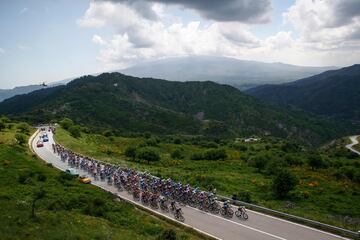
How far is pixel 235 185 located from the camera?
38.2 metres

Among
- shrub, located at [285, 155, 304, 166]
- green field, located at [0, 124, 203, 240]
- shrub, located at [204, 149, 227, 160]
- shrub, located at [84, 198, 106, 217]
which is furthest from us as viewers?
shrub, located at [204, 149, 227, 160]

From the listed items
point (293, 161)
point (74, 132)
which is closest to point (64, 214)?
point (293, 161)

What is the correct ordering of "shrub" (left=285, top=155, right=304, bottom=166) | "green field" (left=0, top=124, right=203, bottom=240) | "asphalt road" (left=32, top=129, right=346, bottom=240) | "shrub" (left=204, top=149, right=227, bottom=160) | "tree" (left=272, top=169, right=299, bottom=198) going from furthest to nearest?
"shrub" (left=204, top=149, right=227, bottom=160) → "shrub" (left=285, top=155, right=304, bottom=166) → "tree" (left=272, top=169, right=299, bottom=198) → "asphalt road" (left=32, top=129, right=346, bottom=240) → "green field" (left=0, top=124, right=203, bottom=240)

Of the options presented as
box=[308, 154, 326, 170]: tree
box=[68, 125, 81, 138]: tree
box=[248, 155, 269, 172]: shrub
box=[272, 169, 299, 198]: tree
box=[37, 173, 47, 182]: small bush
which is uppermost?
box=[37, 173, 47, 182]: small bush

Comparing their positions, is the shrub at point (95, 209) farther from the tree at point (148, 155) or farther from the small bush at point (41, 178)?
the tree at point (148, 155)

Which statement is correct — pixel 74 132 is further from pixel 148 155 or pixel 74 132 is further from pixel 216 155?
pixel 216 155

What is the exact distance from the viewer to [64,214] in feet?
72.0

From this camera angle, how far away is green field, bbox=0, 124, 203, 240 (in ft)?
59.6

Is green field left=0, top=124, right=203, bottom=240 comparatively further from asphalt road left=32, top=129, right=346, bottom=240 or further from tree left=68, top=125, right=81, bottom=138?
tree left=68, top=125, right=81, bottom=138

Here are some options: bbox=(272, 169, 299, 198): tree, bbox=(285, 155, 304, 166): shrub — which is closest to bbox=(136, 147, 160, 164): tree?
bbox=(285, 155, 304, 166): shrub

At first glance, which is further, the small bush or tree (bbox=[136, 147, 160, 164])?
tree (bbox=[136, 147, 160, 164])

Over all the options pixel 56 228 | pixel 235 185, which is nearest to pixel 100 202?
pixel 56 228

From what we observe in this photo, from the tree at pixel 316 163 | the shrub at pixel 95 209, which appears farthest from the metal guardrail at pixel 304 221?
the tree at pixel 316 163

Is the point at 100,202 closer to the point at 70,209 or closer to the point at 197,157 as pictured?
the point at 70,209
